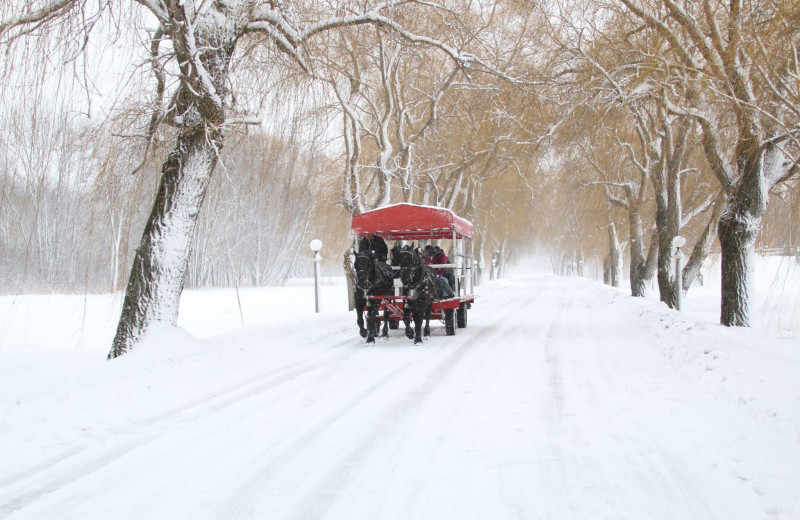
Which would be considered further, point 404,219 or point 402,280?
point 404,219

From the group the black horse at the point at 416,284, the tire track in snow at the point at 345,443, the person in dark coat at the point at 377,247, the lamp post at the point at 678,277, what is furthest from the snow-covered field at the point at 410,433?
the lamp post at the point at 678,277

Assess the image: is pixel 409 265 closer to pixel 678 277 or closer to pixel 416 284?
pixel 416 284

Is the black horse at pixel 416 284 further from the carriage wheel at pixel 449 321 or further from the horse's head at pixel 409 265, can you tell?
A: the carriage wheel at pixel 449 321

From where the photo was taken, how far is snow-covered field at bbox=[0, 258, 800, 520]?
12.0ft

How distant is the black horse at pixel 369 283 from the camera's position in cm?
1155

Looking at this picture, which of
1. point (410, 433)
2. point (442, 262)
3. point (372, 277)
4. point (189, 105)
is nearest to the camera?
point (410, 433)

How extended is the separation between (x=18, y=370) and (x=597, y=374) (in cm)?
827

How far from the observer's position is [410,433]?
509 cm

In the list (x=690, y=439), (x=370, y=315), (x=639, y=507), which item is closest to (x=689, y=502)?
(x=639, y=507)

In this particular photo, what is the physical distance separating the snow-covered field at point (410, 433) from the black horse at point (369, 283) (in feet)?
5.05

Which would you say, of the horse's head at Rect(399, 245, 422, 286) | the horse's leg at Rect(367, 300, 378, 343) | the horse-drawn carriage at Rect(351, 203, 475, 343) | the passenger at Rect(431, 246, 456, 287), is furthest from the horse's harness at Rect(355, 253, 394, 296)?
the passenger at Rect(431, 246, 456, 287)

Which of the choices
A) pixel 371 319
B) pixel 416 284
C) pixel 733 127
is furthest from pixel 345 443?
pixel 733 127

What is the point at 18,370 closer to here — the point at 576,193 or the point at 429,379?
the point at 429,379

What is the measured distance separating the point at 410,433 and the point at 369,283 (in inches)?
262
